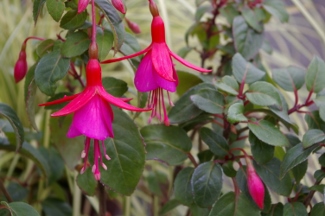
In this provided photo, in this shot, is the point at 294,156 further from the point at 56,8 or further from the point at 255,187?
the point at 56,8

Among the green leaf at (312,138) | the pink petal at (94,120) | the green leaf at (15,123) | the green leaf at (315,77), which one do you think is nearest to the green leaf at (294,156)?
the green leaf at (312,138)

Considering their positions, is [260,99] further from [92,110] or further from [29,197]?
[29,197]

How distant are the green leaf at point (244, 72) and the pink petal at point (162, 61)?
Result: 19 centimetres

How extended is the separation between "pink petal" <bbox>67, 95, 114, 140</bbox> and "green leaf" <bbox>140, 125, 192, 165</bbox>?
0.18 m

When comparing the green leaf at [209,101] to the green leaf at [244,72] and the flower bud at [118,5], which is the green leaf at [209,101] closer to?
the green leaf at [244,72]

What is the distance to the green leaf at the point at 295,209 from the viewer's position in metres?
0.61

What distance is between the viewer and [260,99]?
628 millimetres

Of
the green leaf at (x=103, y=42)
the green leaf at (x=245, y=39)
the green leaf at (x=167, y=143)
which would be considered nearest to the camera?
the green leaf at (x=103, y=42)

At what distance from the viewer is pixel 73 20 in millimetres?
589

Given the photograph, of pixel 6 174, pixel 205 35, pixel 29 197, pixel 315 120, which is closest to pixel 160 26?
pixel 315 120

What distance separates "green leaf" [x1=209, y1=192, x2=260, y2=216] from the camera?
2.05 feet

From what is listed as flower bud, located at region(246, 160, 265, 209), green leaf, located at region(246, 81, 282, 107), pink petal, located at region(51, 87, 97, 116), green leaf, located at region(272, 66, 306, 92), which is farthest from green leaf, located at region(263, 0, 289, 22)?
pink petal, located at region(51, 87, 97, 116)

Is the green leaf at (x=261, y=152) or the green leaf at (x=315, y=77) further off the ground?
the green leaf at (x=315, y=77)

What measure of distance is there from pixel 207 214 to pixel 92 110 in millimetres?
270
